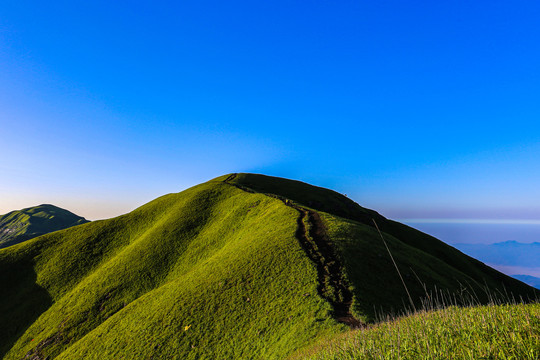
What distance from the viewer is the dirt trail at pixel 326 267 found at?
21.8 meters

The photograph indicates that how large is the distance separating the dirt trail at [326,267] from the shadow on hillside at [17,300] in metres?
48.0

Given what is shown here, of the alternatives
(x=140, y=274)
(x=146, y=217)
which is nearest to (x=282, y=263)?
(x=140, y=274)

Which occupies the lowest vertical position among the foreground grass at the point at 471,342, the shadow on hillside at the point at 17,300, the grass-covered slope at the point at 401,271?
the shadow on hillside at the point at 17,300

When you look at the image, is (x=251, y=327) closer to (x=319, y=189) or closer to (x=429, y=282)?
(x=429, y=282)

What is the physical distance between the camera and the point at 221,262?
35.3 m

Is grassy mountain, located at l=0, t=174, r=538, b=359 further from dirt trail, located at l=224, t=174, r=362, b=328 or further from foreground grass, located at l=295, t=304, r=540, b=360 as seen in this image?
foreground grass, located at l=295, t=304, r=540, b=360

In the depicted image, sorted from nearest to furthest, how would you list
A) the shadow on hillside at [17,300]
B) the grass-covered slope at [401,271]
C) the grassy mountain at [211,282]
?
the grassy mountain at [211,282]
the grass-covered slope at [401,271]
the shadow on hillside at [17,300]

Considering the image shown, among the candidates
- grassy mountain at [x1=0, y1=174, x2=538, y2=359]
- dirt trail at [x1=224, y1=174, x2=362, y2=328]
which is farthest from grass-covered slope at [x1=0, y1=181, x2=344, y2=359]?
dirt trail at [x1=224, y1=174, x2=362, y2=328]

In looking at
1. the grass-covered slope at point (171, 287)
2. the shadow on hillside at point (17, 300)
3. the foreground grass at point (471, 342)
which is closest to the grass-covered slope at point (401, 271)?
Answer: the foreground grass at point (471, 342)

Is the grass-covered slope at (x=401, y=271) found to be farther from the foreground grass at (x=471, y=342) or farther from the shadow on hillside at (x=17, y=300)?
the shadow on hillside at (x=17, y=300)

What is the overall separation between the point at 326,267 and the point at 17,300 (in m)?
59.5

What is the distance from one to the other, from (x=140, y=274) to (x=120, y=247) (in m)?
18.0

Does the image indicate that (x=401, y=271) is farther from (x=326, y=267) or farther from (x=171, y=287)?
(x=171, y=287)

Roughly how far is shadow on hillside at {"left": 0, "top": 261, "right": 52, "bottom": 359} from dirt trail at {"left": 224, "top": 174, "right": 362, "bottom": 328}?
48.0m
